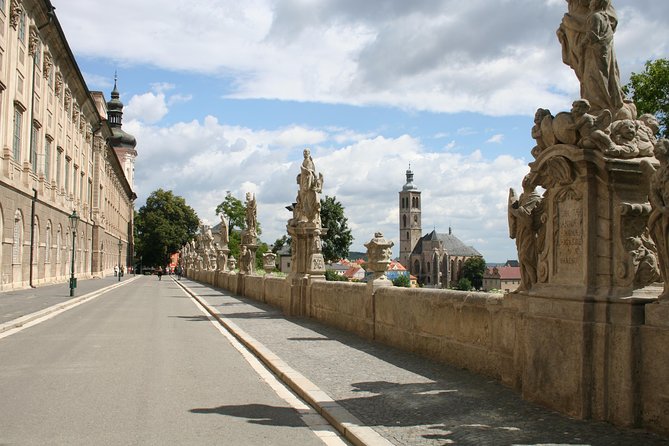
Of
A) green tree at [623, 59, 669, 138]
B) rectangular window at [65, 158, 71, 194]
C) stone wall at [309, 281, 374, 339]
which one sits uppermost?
green tree at [623, 59, 669, 138]

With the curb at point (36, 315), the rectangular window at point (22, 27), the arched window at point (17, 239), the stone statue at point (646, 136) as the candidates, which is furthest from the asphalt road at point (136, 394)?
the rectangular window at point (22, 27)

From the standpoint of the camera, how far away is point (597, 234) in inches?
234

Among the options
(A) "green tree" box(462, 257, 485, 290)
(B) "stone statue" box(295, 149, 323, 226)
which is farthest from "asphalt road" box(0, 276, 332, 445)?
(A) "green tree" box(462, 257, 485, 290)

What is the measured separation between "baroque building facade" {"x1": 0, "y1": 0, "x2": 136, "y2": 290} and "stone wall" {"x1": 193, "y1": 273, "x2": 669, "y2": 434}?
24.4m

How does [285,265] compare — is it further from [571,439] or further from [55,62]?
[571,439]

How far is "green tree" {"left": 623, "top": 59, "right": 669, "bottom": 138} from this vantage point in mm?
34188

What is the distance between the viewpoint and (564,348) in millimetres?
6078

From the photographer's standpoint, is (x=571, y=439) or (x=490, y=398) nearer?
(x=571, y=439)

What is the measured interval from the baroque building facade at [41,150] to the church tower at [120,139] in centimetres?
6008

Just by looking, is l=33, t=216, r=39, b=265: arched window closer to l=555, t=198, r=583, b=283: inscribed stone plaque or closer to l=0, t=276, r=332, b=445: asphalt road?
l=0, t=276, r=332, b=445: asphalt road

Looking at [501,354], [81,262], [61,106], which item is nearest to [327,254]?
[81,262]

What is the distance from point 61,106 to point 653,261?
149 ft

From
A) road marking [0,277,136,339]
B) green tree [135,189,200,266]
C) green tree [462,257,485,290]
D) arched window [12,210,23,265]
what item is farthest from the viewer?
green tree [462,257,485,290]

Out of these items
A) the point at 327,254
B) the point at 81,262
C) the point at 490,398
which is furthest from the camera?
the point at 327,254
